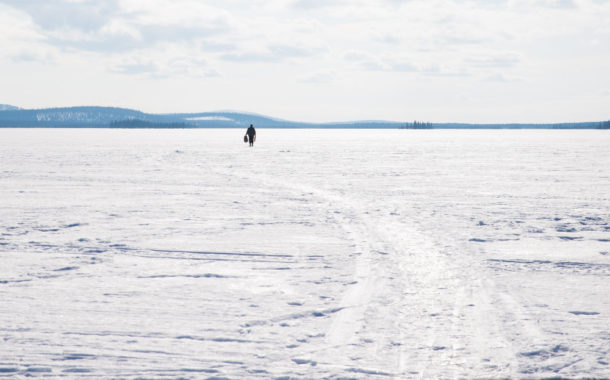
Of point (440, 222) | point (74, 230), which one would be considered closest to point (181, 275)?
point (74, 230)

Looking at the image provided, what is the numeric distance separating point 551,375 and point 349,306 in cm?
167

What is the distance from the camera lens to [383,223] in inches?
337

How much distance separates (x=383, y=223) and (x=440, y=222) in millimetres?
913

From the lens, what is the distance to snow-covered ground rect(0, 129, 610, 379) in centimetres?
350

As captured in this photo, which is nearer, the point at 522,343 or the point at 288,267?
the point at 522,343

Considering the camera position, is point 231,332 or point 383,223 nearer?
point 231,332

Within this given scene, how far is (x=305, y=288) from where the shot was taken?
16.8ft

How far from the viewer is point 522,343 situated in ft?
12.3

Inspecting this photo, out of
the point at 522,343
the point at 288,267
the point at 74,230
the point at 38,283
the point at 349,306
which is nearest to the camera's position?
the point at 522,343

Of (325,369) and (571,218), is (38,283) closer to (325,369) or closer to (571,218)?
(325,369)

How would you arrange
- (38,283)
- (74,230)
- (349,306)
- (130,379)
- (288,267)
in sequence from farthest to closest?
(74,230)
(288,267)
(38,283)
(349,306)
(130,379)

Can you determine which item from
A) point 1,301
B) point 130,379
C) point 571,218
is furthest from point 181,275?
point 571,218

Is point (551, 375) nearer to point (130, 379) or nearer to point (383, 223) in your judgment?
point (130, 379)

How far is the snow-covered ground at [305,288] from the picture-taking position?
11.5 feet
